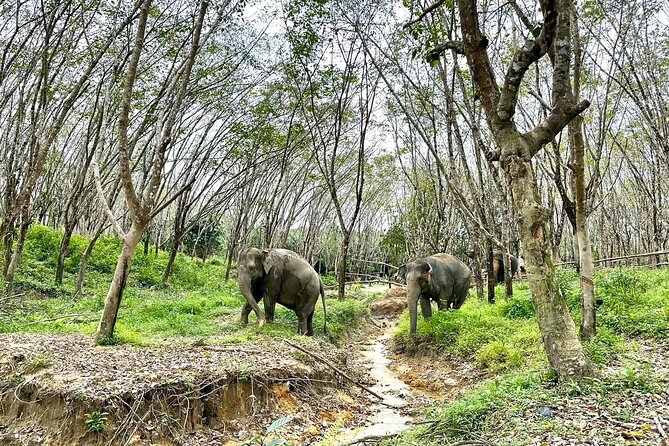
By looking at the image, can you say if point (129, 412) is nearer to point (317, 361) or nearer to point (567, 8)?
point (317, 361)

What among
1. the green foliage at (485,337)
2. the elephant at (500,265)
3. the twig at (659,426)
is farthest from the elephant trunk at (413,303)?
the elephant at (500,265)

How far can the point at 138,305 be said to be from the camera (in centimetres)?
1303

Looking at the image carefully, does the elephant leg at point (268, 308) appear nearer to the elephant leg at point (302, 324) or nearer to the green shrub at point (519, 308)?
the elephant leg at point (302, 324)

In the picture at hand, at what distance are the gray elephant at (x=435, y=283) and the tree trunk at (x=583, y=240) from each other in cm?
516

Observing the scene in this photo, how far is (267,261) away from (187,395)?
18.4 ft

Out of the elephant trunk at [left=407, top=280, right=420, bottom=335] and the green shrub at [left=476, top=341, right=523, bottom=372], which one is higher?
the elephant trunk at [left=407, top=280, right=420, bottom=335]

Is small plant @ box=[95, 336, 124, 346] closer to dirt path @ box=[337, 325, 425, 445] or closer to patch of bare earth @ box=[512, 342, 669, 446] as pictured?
dirt path @ box=[337, 325, 425, 445]

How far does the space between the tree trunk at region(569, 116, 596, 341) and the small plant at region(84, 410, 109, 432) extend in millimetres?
6191

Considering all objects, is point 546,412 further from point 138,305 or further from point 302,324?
point 138,305

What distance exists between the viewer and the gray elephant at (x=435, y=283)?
11992mm

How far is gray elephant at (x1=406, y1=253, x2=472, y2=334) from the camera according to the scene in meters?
12.0

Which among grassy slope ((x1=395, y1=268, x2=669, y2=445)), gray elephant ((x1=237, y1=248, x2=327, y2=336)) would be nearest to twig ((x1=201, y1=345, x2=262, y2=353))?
grassy slope ((x1=395, y1=268, x2=669, y2=445))

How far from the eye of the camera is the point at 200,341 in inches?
315

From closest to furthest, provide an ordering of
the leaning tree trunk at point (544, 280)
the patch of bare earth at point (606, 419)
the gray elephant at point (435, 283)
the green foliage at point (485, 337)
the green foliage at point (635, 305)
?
the patch of bare earth at point (606, 419), the leaning tree trunk at point (544, 280), the green foliage at point (635, 305), the green foliage at point (485, 337), the gray elephant at point (435, 283)
